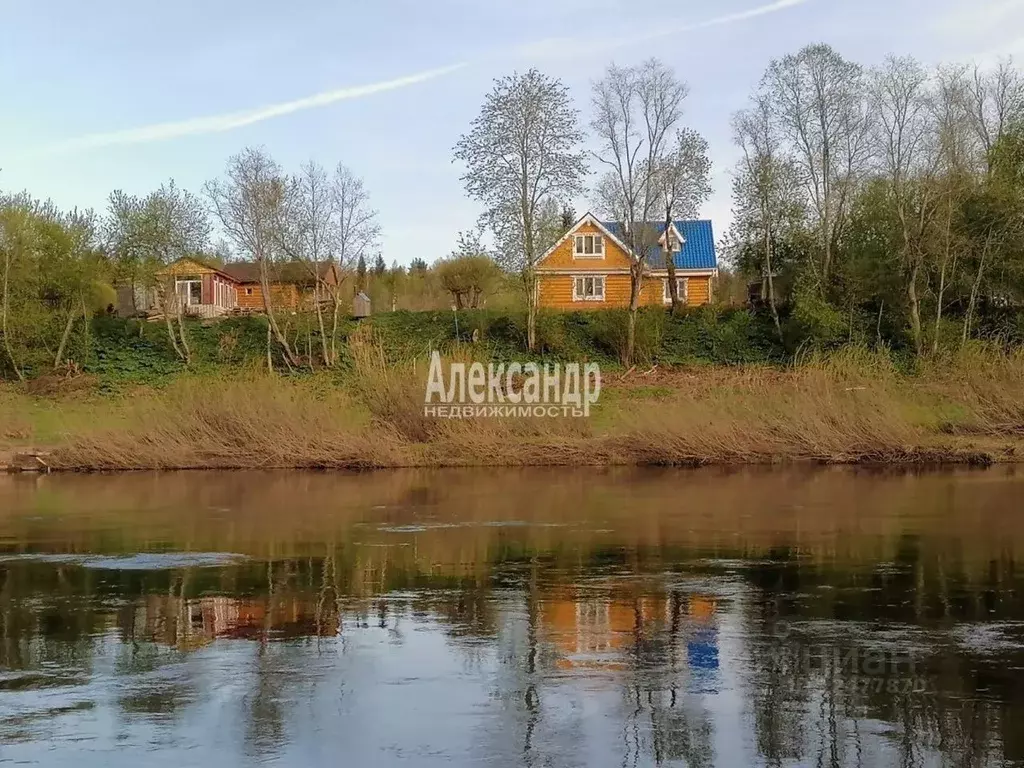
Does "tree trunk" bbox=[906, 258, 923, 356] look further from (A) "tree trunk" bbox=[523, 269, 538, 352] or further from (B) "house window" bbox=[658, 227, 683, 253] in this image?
(A) "tree trunk" bbox=[523, 269, 538, 352]

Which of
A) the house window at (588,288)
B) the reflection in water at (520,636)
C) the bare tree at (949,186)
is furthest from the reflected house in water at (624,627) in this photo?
the house window at (588,288)

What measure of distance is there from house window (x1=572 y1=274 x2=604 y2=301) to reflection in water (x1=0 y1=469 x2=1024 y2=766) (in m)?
41.9

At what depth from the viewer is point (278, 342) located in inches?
1922

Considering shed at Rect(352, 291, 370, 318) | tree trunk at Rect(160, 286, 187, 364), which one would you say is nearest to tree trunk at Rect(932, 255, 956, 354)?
shed at Rect(352, 291, 370, 318)

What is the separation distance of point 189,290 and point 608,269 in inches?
936

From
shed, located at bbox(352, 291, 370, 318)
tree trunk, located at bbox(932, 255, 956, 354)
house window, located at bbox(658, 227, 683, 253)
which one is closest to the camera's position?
tree trunk, located at bbox(932, 255, 956, 354)

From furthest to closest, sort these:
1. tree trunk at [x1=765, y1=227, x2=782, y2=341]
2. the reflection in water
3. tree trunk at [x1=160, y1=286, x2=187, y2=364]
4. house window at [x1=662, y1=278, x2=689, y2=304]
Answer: house window at [x1=662, y1=278, x2=689, y2=304] < tree trunk at [x1=160, y1=286, x2=187, y2=364] < tree trunk at [x1=765, y1=227, x2=782, y2=341] < the reflection in water

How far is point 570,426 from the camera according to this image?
2797 centimetres

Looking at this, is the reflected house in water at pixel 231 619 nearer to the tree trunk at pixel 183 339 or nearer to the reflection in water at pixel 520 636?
the reflection in water at pixel 520 636

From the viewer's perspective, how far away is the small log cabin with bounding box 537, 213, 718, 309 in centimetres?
5897

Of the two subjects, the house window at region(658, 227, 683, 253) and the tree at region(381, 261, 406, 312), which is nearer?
the house window at region(658, 227, 683, 253)

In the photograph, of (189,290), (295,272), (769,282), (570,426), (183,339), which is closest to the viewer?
(570,426)

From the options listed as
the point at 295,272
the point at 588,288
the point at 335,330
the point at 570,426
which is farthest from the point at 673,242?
the point at 570,426

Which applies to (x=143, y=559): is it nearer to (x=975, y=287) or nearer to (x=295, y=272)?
A: (x=975, y=287)
